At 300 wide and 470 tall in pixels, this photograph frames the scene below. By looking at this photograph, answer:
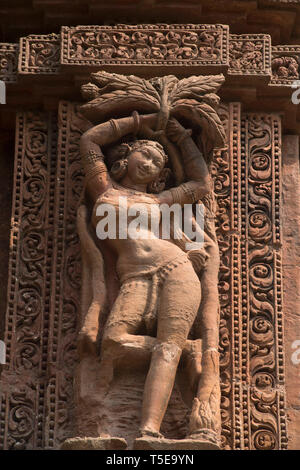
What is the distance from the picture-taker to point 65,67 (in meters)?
11.1

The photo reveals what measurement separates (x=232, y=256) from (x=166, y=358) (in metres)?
1.07

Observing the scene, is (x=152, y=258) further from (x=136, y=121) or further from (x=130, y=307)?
(x=136, y=121)

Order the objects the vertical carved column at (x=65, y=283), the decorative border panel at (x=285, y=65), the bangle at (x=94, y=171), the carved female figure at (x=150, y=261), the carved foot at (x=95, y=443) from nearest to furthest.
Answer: the carved foot at (x=95, y=443) < the carved female figure at (x=150, y=261) < the vertical carved column at (x=65, y=283) < the bangle at (x=94, y=171) < the decorative border panel at (x=285, y=65)

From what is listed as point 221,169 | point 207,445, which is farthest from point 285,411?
point 221,169

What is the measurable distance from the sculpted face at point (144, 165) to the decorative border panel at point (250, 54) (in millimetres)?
912

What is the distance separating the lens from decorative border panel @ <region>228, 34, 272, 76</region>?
1121cm

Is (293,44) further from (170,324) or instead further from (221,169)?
(170,324)

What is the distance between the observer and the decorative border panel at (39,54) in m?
11.2

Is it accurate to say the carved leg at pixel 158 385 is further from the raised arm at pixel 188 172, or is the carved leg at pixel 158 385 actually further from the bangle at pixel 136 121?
the bangle at pixel 136 121

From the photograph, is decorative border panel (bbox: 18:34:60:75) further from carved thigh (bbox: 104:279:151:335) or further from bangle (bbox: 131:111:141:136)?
carved thigh (bbox: 104:279:151:335)

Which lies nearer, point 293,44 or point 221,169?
point 221,169

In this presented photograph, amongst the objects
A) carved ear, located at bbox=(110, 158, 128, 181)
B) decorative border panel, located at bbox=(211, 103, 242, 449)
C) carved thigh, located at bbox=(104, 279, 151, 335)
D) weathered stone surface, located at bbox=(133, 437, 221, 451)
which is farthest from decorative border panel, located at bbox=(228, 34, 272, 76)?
weathered stone surface, located at bbox=(133, 437, 221, 451)

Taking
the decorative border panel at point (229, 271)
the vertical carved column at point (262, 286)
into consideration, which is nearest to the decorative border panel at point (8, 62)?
the decorative border panel at point (229, 271)

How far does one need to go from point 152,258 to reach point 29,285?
34.0 inches
